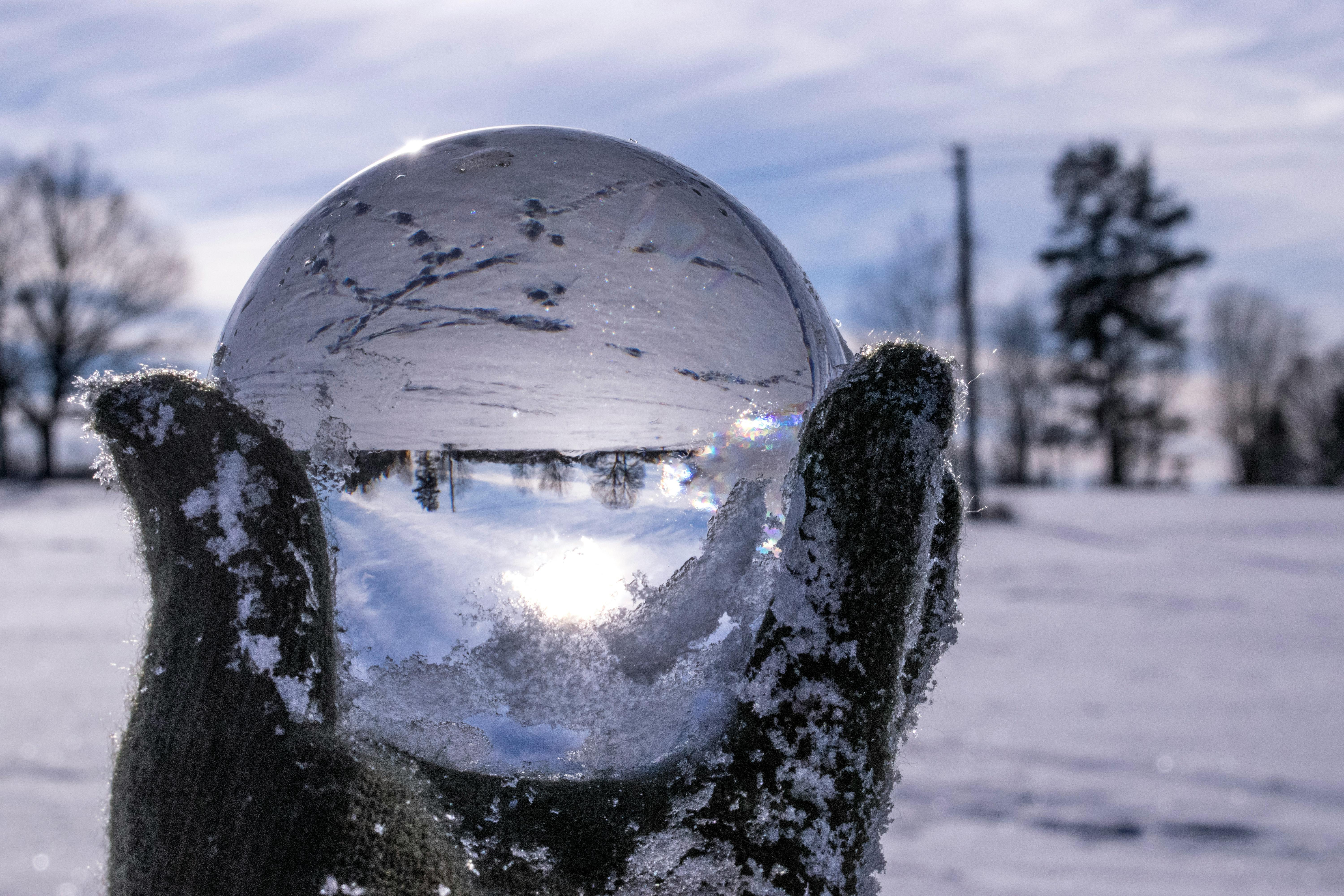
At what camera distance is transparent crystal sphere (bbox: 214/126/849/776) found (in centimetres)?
106

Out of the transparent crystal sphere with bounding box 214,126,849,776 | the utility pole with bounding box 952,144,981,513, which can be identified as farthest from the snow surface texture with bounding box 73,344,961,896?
the utility pole with bounding box 952,144,981,513

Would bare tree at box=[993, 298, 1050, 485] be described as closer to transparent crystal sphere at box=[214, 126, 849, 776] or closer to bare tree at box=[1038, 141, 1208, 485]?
bare tree at box=[1038, 141, 1208, 485]

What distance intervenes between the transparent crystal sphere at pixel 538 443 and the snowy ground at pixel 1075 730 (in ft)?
1.42

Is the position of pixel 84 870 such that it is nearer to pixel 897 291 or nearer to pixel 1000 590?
pixel 1000 590

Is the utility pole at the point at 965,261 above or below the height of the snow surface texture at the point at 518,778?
above

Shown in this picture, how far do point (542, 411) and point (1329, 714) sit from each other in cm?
878

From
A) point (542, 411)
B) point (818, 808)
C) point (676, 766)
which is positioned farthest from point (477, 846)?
point (542, 411)

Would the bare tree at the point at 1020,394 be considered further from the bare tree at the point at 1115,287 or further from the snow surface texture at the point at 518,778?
the snow surface texture at the point at 518,778

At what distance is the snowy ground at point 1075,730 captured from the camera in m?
4.97

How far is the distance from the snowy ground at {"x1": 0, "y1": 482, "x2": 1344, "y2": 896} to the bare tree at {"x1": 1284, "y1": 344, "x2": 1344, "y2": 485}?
33613mm

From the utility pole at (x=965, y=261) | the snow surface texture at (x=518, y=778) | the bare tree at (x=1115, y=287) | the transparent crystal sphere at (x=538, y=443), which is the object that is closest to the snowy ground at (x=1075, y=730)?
the snow surface texture at (x=518, y=778)

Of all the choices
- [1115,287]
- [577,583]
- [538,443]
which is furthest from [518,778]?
[1115,287]

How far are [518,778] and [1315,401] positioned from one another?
5406 cm

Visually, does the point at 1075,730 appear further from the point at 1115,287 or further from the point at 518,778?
the point at 1115,287
